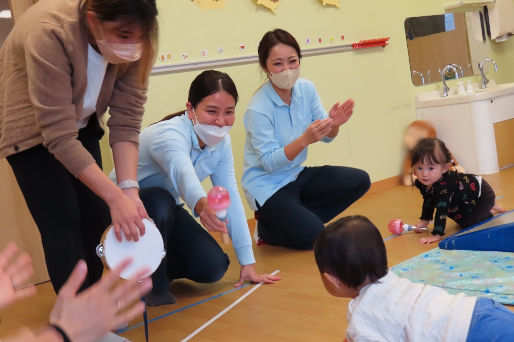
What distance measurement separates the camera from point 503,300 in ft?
6.17

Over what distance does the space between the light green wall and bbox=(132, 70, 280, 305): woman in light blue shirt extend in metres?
0.79

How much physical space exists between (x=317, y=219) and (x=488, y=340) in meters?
1.68

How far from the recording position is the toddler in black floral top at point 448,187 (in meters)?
2.81

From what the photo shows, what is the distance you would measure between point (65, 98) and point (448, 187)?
69.8 inches

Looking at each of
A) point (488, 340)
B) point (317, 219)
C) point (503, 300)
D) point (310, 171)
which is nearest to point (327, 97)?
point (310, 171)

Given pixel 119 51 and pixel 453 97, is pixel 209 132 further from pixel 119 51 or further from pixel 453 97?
pixel 453 97

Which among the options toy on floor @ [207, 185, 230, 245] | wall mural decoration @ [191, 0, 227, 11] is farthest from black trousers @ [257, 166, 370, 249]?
wall mural decoration @ [191, 0, 227, 11]

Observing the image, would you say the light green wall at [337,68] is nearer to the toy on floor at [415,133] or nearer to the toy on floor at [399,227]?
the toy on floor at [415,133]

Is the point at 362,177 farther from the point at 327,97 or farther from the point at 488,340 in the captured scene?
the point at 488,340

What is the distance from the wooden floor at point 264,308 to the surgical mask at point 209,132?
1.88ft

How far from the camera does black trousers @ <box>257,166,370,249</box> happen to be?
2934 millimetres

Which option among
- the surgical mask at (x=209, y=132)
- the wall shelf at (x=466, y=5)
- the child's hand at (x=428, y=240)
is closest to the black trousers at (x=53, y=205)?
the surgical mask at (x=209, y=132)

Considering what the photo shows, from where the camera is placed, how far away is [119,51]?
1708 millimetres

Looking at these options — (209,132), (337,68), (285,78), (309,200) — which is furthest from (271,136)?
(337,68)
